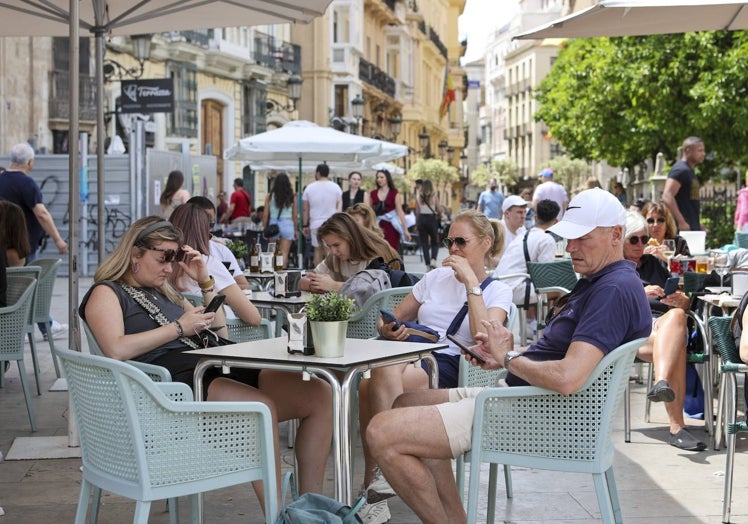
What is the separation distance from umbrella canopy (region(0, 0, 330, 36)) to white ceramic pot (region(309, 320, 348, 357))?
13.4 feet

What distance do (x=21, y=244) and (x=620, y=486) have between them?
17.1 ft

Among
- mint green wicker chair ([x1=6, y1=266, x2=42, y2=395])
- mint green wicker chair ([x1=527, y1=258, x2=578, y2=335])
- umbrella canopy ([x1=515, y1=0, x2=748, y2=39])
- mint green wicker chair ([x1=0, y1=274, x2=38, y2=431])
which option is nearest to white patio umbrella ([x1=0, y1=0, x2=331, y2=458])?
mint green wicker chair ([x1=0, y1=274, x2=38, y2=431])

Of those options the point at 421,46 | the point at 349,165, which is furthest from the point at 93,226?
the point at 421,46

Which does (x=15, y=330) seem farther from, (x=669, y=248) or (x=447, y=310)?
(x=669, y=248)

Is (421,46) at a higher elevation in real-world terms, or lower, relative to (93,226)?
higher

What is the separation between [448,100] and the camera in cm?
7650

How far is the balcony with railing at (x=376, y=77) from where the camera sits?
49.2m

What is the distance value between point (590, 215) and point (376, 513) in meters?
1.76

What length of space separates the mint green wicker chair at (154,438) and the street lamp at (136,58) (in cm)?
1481

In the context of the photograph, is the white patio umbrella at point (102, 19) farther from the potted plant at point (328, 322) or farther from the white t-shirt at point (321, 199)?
the white t-shirt at point (321, 199)

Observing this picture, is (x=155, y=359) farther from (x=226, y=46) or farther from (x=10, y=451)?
(x=226, y=46)

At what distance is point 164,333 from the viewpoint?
4.95 metres

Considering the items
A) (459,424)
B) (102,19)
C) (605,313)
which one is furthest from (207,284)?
(102,19)

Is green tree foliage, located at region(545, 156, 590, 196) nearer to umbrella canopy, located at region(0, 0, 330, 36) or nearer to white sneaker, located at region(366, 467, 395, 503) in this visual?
umbrella canopy, located at region(0, 0, 330, 36)
